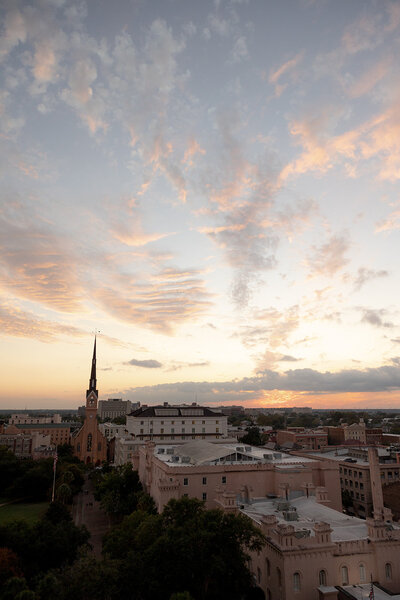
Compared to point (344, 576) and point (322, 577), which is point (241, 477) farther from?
point (322, 577)

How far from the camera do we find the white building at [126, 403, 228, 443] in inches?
4481

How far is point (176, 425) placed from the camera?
116m

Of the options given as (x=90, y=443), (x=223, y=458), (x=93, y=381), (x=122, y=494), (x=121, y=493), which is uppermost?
(x=93, y=381)

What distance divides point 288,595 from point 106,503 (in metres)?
45.1

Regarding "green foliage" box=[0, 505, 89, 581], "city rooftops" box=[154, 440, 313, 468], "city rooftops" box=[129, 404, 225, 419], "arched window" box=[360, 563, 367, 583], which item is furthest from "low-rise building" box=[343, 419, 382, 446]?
"green foliage" box=[0, 505, 89, 581]

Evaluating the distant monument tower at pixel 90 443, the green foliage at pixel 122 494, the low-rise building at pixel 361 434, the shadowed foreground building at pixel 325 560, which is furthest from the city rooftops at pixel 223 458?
the low-rise building at pixel 361 434

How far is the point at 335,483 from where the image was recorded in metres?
60.8

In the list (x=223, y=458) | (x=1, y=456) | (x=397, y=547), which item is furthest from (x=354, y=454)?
(x=1, y=456)

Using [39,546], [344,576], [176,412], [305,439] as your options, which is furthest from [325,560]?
[305,439]

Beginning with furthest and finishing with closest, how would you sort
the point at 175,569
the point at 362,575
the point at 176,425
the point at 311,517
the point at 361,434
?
the point at 361,434 < the point at 176,425 < the point at 311,517 < the point at 362,575 < the point at 175,569

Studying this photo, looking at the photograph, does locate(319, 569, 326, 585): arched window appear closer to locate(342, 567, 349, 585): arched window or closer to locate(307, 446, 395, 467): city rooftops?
locate(342, 567, 349, 585): arched window

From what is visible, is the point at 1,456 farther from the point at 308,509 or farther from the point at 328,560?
the point at 328,560

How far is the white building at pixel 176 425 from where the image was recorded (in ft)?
373

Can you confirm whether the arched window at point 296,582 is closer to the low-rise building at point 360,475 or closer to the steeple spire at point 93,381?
the low-rise building at point 360,475
